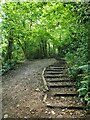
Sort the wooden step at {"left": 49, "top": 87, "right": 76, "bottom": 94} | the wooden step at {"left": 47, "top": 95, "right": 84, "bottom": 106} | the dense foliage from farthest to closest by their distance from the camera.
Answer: the dense foliage → the wooden step at {"left": 49, "top": 87, "right": 76, "bottom": 94} → the wooden step at {"left": 47, "top": 95, "right": 84, "bottom": 106}

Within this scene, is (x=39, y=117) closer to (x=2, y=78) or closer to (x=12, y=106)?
(x=12, y=106)

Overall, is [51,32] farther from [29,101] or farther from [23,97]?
[29,101]

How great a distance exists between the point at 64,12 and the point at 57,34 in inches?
141

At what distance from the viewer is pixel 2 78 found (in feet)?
19.7

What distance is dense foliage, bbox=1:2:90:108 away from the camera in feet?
Result: 14.7

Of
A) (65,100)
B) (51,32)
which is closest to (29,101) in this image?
(65,100)

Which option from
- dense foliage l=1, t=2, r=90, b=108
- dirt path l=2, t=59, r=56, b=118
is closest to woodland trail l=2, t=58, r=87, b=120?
dirt path l=2, t=59, r=56, b=118

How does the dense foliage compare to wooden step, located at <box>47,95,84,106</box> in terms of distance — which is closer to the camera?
wooden step, located at <box>47,95,84,106</box>

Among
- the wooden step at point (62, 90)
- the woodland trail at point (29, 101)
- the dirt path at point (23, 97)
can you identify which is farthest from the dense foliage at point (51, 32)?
the dirt path at point (23, 97)

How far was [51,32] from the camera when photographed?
9180 millimetres

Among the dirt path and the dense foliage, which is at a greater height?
the dense foliage

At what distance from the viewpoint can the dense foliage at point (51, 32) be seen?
14.7 feet

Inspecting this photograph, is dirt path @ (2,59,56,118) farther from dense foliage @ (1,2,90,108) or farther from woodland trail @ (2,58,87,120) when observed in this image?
dense foliage @ (1,2,90,108)

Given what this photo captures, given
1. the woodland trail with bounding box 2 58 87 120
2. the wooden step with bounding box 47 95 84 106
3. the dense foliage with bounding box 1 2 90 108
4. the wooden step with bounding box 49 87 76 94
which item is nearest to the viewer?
the woodland trail with bounding box 2 58 87 120
